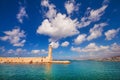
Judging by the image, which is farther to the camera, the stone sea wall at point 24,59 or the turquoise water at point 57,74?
the stone sea wall at point 24,59

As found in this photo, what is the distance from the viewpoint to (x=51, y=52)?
338 feet

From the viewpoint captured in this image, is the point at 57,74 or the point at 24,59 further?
the point at 24,59

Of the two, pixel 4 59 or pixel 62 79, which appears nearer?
pixel 62 79

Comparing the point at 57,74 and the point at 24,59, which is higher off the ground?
the point at 24,59

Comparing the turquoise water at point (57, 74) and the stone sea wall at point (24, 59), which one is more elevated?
the stone sea wall at point (24, 59)

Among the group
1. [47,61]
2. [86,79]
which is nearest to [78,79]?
[86,79]

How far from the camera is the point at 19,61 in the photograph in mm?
101500

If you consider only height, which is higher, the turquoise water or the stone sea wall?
the stone sea wall

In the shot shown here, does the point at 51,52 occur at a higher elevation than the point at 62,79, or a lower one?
higher

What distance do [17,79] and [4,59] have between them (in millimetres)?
79985

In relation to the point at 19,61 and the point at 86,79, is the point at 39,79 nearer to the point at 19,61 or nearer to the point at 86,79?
the point at 86,79

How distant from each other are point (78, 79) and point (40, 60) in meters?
75.8

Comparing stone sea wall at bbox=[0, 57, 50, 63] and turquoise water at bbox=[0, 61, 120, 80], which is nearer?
turquoise water at bbox=[0, 61, 120, 80]

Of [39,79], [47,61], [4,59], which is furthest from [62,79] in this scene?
[4,59]
